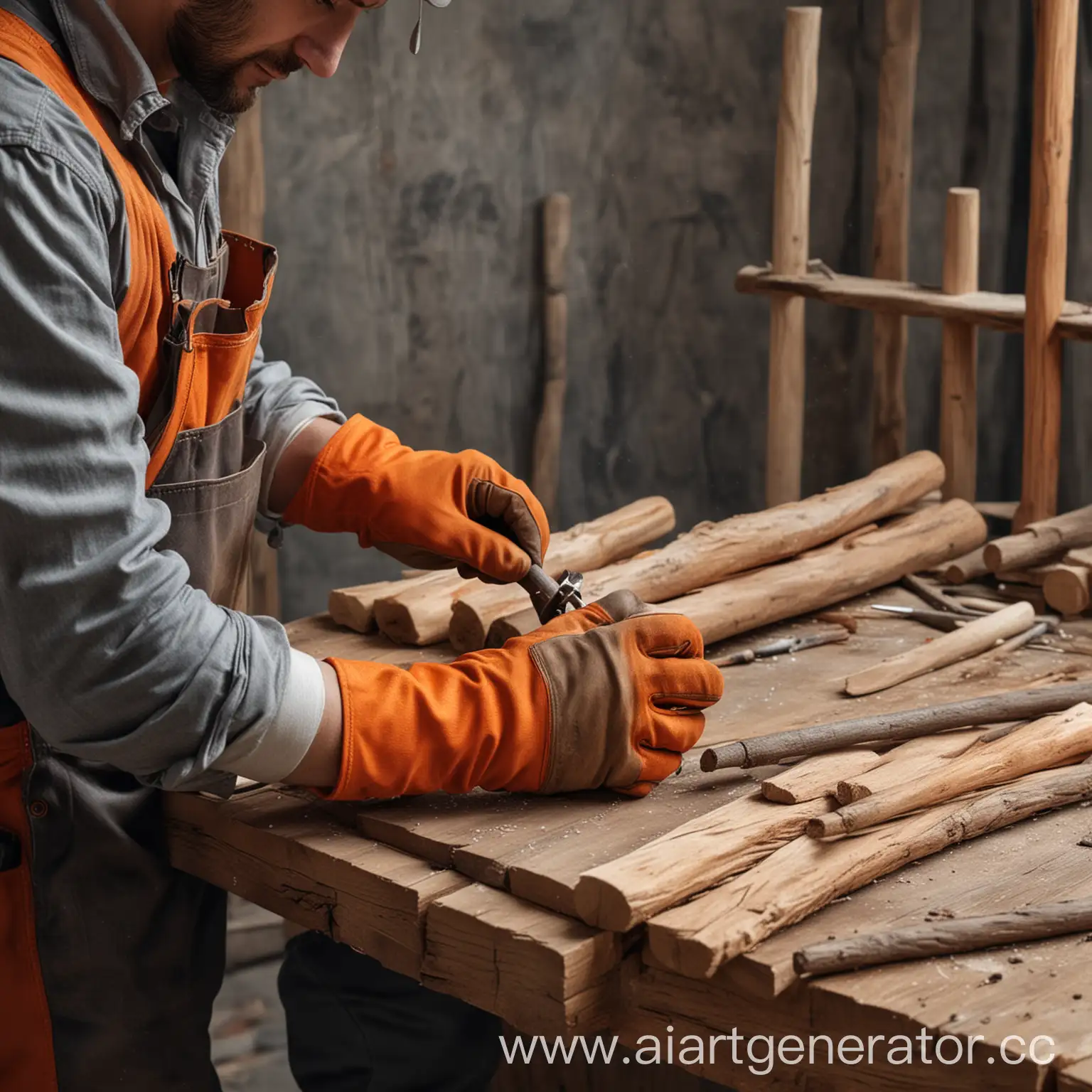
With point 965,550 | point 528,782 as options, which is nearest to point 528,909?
point 528,782

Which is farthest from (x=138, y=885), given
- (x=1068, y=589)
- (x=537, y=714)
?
(x=1068, y=589)

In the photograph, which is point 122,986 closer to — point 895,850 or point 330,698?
point 330,698

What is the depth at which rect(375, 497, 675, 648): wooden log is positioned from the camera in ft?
8.31

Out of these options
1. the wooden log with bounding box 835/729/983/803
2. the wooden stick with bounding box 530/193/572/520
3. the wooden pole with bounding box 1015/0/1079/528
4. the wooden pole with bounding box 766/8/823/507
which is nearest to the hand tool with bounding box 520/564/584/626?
the wooden log with bounding box 835/729/983/803

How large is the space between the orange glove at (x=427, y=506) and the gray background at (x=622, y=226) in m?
1.96

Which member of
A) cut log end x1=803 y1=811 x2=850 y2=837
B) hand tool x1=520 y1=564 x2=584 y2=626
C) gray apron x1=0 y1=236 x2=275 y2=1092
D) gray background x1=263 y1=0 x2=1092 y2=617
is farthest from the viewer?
gray background x1=263 y1=0 x2=1092 y2=617

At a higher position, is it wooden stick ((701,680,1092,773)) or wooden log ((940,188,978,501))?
wooden log ((940,188,978,501))

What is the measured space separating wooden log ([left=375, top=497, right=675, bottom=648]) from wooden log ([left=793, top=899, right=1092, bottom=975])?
42.9 inches

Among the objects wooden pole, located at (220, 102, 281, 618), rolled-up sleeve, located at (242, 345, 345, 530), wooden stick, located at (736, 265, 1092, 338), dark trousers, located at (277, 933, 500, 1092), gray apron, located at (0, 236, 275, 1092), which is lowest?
dark trousers, located at (277, 933, 500, 1092)

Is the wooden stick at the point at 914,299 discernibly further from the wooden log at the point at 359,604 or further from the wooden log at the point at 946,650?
the wooden log at the point at 359,604

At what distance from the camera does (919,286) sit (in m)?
3.79

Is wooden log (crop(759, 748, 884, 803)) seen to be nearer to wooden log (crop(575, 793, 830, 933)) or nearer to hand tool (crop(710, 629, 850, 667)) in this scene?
wooden log (crop(575, 793, 830, 933))

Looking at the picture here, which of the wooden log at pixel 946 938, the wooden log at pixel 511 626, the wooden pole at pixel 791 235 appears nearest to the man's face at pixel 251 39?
the wooden log at pixel 511 626

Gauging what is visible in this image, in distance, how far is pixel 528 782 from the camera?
6.10ft
